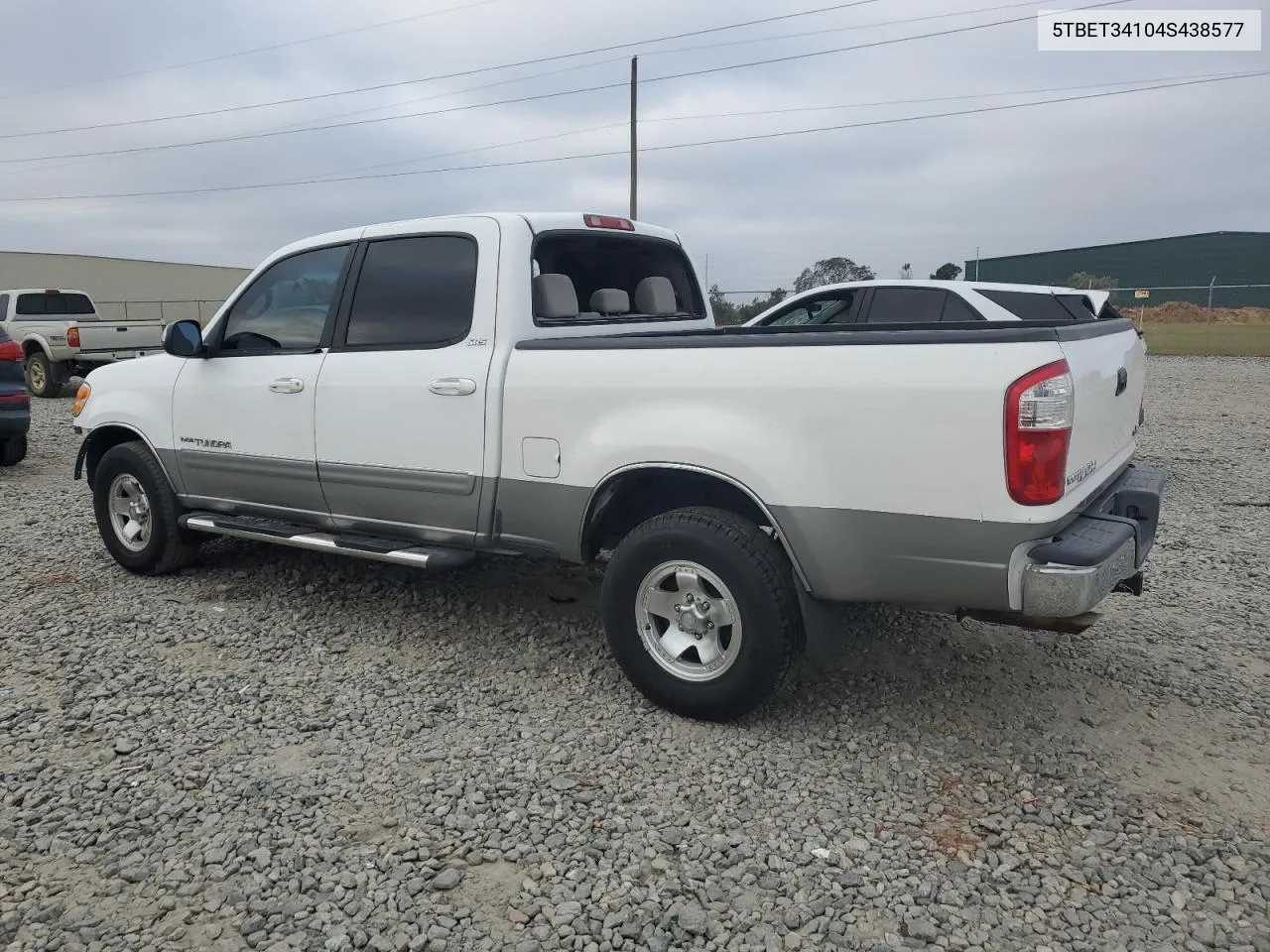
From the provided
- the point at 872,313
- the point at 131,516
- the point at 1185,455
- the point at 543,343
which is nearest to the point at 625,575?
the point at 543,343

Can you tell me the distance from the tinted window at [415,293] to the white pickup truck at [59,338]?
12.9 metres

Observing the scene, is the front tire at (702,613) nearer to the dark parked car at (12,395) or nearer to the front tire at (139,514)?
the front tire at (139,514)

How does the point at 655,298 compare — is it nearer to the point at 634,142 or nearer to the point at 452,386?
the point at 452,386

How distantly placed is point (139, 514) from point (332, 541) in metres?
1.83

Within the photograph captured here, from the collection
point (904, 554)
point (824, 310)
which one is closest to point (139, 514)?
point (904, 554)

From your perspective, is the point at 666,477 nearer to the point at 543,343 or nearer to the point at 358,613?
the point at 543,343

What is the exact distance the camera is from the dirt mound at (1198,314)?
1585 inches

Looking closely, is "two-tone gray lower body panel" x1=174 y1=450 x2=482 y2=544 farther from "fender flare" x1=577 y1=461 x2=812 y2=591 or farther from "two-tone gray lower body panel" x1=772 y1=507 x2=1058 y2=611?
"two-tone gray lower body panel" x1=772 y1=507 x2=1058 y2=611

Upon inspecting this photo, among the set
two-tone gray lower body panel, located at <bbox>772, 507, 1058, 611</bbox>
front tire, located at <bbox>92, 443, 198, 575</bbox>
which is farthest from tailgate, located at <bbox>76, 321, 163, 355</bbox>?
two-tone gray lower body panel, located at <bbox>772, 507, 1058, 611</bbox>

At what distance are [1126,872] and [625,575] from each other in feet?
6.31

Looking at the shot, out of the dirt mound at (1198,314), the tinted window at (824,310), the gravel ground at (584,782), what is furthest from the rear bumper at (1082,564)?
the dirt mound at (1198,314)

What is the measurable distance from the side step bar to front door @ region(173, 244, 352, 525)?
76 mm

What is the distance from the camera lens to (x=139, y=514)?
5754 millimetres

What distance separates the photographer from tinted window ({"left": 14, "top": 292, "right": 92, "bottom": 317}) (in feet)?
56.1
